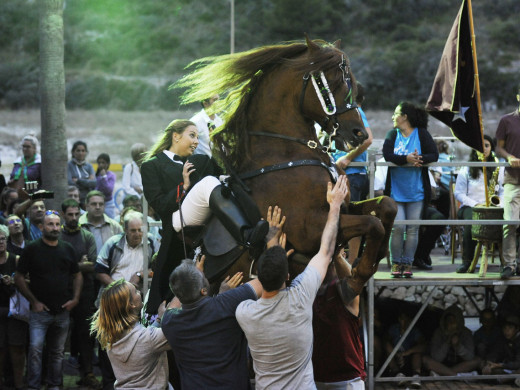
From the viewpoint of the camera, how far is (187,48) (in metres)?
23.5

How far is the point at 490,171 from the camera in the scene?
10.4 metres

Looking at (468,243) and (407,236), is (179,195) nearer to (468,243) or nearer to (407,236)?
(407,236)

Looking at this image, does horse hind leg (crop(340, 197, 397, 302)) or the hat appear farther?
the hat

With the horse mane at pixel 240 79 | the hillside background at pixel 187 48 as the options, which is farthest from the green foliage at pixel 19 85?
the horse mane at pixel 240 79

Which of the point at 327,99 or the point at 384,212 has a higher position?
the point at 327,99

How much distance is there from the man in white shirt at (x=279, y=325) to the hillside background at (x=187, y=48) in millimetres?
16388

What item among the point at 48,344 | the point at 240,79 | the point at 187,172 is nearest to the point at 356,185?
the point at 240,79

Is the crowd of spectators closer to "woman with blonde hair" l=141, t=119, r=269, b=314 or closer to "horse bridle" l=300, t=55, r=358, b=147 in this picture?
"woman with blonde hair" l=141, t=119, r=269, b=314

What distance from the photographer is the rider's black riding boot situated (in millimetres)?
5711

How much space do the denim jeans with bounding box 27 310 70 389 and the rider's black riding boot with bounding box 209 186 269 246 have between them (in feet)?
12.2

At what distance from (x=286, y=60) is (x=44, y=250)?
3.95m

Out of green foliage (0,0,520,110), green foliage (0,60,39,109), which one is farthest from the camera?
green foliage (0,0,520,110)

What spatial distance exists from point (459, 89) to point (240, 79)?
287 centimetres

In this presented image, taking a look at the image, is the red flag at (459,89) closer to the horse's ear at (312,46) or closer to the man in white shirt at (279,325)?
the horse's ear at (312,46)
